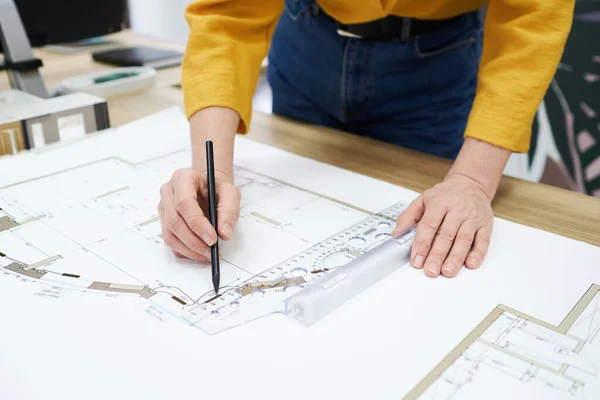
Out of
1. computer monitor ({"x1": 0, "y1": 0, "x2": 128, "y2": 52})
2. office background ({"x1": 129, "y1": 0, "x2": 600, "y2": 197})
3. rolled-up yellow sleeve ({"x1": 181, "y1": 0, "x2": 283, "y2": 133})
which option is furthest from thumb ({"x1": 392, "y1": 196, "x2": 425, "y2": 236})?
office background ({"x1": 129, "y1": 0, "x2": 600, "y2": 197})

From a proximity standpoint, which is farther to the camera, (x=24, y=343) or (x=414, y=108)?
(x=414, y=108)

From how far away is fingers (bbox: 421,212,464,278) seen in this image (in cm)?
56

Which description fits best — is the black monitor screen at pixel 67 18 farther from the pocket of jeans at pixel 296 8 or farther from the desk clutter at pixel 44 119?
the pocket of jeans at pixel 296 8

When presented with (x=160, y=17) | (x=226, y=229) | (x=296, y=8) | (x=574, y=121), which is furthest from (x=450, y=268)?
(x=160, y=17)

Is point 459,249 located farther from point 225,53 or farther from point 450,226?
point 225,53

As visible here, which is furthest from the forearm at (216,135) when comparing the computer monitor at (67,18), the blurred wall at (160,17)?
the blurred wall at (160,17)

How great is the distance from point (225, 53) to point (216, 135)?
0.12 m

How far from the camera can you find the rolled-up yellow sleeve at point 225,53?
2.44ft

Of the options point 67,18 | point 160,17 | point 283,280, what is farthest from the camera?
point 160,17

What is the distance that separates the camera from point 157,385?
410mm

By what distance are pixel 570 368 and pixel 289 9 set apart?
738mm

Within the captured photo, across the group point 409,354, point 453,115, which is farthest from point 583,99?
point 409,354

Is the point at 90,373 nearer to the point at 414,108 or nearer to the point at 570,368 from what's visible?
the point at 570,368

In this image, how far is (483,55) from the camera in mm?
746
